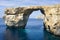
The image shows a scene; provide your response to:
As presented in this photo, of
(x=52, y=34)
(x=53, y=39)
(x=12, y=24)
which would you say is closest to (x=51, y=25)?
(x=52, y=34)

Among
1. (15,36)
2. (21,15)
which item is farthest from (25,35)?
(21,15)

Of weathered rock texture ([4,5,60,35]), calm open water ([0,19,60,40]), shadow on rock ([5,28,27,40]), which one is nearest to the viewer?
shadow on rock ([5,28,27,40])

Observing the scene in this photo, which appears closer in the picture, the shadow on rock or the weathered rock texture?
the shadow on rock

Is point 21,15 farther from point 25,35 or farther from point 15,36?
point 15,36

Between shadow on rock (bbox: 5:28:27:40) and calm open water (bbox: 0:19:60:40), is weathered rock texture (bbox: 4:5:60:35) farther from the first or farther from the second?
shadow on rock (bbox: 5:28:27:40)

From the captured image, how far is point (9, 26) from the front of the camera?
1538 inches

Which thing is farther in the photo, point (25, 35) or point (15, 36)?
point (25, 35)

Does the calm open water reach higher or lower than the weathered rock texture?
lower

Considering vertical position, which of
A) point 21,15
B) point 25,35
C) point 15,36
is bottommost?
point 25,35

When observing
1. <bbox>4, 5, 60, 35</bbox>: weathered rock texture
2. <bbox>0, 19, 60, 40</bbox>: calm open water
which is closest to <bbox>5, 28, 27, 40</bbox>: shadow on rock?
<bbox>0, 19, 60, 40</bbox>: calm open water

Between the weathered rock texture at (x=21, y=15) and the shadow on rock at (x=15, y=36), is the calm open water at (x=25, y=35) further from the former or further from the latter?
the weathered rock texture at (x=21, y=15)

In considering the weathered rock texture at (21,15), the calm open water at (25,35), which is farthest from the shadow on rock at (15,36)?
the weathered rock texture at (21,15)

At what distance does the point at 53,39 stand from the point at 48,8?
24.7ft

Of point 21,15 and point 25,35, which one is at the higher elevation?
point 21,15
